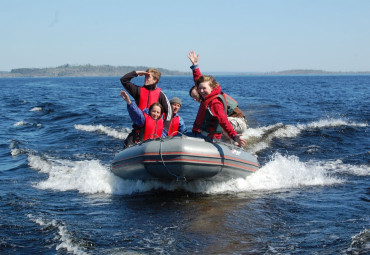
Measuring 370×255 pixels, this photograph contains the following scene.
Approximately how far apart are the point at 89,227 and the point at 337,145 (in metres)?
9.29

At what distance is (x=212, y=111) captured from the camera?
717 centimetres

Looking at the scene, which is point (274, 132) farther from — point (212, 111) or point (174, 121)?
point (212, 111)

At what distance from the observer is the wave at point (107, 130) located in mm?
15289

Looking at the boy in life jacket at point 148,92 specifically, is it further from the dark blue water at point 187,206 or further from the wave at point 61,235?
the wave at point 61,235

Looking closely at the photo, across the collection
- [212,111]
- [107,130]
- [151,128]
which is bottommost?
[107,130]

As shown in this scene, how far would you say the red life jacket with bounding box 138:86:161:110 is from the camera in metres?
7.93

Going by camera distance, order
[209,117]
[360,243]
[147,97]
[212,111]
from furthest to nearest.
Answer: [147,97]
[209,117]
[212,111]
[360,243]

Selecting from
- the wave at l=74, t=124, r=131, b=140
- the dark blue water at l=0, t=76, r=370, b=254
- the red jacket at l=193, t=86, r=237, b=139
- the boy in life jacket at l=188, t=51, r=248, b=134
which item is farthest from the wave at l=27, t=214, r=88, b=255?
the wave at l=74, t=124, r=131, b=140

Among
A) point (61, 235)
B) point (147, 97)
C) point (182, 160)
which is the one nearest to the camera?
point (61, 235)

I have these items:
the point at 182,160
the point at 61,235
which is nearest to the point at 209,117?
the point at 182,160

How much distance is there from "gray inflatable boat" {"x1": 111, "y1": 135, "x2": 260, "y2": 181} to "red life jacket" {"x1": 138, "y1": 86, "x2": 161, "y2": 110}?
2.72 feet

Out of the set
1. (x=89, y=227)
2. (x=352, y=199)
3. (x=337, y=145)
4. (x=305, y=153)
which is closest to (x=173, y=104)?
(x=89, y=227)

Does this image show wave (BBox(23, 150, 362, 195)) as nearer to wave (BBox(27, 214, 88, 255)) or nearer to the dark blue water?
the dark blue water

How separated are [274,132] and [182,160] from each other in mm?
8767
